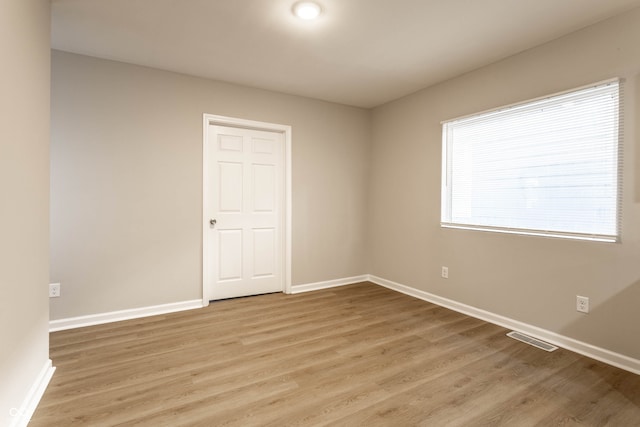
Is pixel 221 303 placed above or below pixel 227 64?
below

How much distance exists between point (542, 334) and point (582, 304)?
0.43 meters

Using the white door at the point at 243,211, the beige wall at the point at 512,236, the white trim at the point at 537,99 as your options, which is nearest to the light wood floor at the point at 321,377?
the beige wall at the point at 512,236

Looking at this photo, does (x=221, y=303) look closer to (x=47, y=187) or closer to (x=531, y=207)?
(x=47, y=187)

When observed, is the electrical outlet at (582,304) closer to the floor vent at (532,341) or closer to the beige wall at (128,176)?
the floor vent at (532,341)

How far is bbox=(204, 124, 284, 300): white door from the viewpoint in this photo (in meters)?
3.66

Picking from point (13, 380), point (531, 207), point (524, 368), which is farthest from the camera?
point (531, 207)

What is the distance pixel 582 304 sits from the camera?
2459mm

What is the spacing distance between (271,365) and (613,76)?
322cm

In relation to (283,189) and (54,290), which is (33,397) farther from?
(283,189)

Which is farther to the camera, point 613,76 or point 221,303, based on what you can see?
point 221,303

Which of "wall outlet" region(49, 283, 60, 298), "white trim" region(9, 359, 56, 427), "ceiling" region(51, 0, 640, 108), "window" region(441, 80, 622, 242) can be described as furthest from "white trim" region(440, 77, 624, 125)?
"wall outlet" region(49, 283, 60, 298)

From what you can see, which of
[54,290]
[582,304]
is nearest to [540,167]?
[582,304]

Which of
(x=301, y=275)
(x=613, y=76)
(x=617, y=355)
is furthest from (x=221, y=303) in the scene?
(x=613, y=76)

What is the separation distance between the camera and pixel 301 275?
13.7ft
